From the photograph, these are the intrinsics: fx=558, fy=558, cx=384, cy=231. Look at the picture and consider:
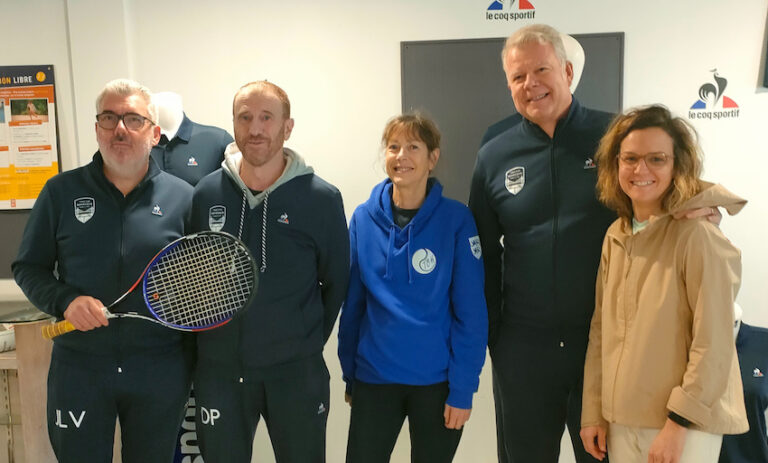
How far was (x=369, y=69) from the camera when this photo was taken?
10.5ft

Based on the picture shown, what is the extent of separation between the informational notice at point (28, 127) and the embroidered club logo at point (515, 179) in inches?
108

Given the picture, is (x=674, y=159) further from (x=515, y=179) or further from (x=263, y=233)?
(x=263, y=233)

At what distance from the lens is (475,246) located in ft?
6.32

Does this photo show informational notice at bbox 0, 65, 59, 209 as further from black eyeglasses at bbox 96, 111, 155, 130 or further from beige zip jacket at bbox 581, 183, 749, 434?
beige zip jacket at bbox 581, 183, 749, 434

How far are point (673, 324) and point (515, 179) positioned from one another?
687mm

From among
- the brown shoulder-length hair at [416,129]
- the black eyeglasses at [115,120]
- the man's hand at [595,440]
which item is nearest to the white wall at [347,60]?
the brown shoulder-length hair at [416,129]

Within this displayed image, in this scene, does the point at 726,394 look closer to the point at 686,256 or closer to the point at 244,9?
the point at 686,256

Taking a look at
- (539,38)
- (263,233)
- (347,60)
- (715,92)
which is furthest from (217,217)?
(715,92)

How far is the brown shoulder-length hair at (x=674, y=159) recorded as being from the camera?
1.57 metres

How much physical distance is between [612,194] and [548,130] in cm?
35

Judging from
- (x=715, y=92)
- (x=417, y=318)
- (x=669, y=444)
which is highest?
(x=715, y=92)

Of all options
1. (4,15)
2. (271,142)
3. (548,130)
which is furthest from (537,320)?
(4,15)

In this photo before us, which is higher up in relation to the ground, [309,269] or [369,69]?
[369,69]

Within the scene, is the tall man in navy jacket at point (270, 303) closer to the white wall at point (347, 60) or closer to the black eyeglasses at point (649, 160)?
the black eyeglasses at point (649, 160)
